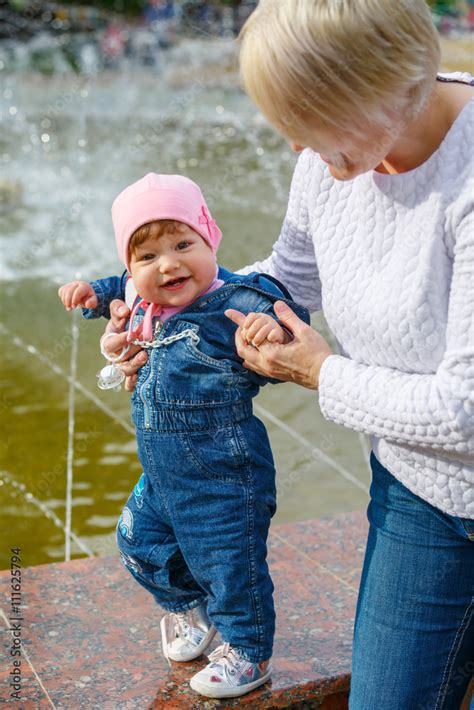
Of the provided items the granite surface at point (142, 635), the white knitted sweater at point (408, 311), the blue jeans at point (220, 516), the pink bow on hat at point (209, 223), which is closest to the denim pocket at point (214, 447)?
the blue jeans at point (220, 516)

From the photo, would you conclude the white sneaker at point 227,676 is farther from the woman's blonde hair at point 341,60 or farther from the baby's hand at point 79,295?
the woman's blonde hair at point 341,60

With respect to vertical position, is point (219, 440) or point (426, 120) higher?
point (426, 120)

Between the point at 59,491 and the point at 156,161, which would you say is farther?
the point at 156,161

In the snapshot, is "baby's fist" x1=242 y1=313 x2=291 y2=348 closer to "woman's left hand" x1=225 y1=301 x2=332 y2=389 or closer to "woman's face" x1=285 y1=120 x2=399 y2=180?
"woman's left hand" x1=225 y1=301 x2=332 y2=389

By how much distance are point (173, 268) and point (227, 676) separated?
3.14 ft

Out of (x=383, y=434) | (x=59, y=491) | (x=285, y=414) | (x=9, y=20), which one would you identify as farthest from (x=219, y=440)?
(x=9, y=20)

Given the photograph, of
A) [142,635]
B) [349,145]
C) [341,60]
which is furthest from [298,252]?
[142,635]

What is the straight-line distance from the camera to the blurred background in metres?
4.53

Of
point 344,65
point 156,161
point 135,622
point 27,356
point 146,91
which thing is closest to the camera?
point 344,65

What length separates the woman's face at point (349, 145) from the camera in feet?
6.12

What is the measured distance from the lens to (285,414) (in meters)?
5.35

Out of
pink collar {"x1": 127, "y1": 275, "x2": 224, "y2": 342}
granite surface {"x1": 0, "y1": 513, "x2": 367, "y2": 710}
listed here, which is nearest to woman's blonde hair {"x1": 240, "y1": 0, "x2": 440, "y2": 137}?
pink collar {"x1": 127, "y1": 275, "x2": 224, "y2": 342}

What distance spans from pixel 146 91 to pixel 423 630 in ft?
52.2

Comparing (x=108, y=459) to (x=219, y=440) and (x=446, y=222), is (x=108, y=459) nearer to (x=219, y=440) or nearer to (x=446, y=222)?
(x=219, y=440)
